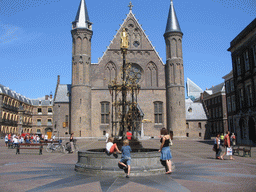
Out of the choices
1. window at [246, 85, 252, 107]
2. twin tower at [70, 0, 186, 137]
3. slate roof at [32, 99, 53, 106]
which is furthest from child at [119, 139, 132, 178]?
slate roof at [32, 99, 53, 106]

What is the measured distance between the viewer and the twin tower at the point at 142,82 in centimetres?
4003

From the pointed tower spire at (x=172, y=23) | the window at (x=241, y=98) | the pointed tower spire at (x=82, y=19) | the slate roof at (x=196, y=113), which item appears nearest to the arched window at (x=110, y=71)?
the pointed tower spire at (x=82, y=19)

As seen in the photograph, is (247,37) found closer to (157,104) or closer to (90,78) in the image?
(157,104)

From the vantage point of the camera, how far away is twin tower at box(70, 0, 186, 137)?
4003 cm

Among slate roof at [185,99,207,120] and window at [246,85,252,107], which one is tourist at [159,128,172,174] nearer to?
window at [246,85,252,107]

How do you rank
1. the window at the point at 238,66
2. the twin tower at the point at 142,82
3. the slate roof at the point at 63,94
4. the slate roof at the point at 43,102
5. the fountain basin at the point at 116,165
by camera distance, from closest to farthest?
the fountain basin at the point at 116,165 < the window at the point at 238,66 < the twin tower at the point at 142,82 < the slate roof at the point at 63,94 < the slate roof at the point at 43,102

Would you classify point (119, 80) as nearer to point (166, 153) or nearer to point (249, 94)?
point (249, 94)

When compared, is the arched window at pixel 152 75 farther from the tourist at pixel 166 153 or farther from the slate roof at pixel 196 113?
the tourist at pixel 166 153

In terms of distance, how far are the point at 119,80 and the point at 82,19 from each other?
11.9 meters

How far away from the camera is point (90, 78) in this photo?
137 feet

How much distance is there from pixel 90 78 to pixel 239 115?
23.2 m

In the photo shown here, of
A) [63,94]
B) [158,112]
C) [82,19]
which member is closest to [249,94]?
[158,112]

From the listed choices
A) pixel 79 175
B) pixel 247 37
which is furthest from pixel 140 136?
pixel 79 175

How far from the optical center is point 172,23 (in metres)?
43.5
